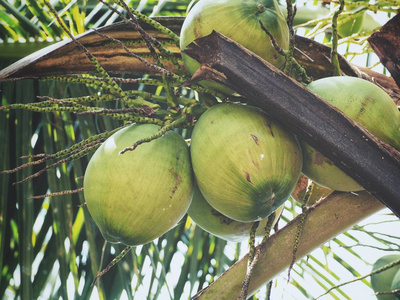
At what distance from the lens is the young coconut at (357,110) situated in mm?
1024

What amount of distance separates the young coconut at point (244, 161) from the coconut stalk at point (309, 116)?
54mm

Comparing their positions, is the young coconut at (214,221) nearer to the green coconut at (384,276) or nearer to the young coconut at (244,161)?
the young coconut at (244,161)

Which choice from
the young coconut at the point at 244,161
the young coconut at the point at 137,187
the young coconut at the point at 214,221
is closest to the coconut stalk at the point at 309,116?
the young coconut at the point at 244,161

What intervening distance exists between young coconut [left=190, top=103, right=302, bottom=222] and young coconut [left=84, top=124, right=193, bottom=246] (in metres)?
0.06

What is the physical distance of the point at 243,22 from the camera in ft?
3.49

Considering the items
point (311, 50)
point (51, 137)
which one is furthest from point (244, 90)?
point (51, 137)

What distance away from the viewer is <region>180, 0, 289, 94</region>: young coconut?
3.49ft

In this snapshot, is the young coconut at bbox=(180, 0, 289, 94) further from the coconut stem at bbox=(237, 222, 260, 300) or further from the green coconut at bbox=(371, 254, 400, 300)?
the green coconut at bbox=(371, 254, 400, 300)

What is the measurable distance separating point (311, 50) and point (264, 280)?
59cm

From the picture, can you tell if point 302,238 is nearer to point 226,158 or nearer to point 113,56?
point 226,158

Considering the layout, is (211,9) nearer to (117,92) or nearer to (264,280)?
(117,92)

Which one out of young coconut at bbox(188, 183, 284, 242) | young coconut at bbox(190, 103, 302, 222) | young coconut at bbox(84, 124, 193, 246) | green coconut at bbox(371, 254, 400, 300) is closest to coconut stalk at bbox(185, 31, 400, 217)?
young coconut at bbox(190, 103, 302, 222)

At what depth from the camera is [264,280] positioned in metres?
1.16

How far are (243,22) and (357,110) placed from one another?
30cm
